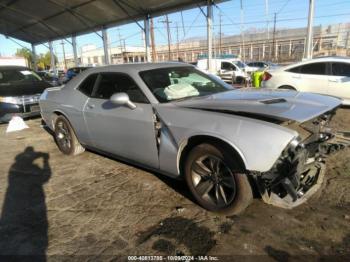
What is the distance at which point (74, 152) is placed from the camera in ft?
17.8

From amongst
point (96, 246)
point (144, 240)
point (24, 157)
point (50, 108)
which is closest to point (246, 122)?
point (144, 240)

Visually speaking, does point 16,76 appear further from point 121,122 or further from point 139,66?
point 121,122

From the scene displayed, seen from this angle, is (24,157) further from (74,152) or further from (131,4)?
(131,4)

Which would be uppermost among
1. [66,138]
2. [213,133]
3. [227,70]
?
→ [213,133]

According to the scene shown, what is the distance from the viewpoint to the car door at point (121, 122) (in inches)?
147

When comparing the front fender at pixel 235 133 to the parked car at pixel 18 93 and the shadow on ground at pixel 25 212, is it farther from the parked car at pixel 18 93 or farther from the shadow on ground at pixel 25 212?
the parked car at pixel 18 93

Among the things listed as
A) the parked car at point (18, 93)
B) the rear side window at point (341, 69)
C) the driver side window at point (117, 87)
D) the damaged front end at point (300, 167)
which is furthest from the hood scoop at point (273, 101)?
the parked car at point (18, 93)

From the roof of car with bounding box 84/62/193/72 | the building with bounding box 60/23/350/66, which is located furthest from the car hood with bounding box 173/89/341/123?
the building with bounding box 60/23/350/66

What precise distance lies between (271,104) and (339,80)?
21.1ft

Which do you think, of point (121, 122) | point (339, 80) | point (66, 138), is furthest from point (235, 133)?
point (339, 80)

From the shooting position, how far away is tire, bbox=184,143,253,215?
9.82 ft

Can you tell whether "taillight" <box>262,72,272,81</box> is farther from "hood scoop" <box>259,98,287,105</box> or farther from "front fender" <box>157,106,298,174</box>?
"front fender" <box>157,106,298,174</box>

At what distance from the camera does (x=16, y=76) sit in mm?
9328

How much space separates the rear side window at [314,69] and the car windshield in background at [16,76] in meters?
8.13
